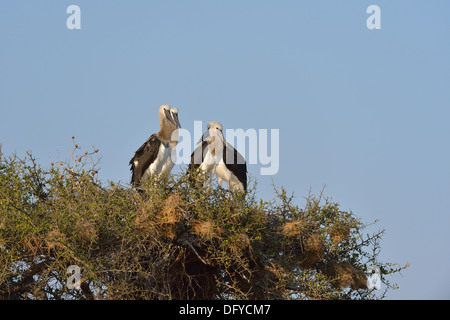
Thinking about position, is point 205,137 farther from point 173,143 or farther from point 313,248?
point 313,248

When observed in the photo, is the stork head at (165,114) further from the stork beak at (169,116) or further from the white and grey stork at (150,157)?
the white and grey stork at (150,157)

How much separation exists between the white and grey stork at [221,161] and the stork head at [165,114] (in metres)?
0.85

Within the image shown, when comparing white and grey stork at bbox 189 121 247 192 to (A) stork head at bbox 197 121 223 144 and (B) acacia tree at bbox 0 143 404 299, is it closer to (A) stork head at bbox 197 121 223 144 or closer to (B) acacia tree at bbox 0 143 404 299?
(A) stork head at bbox 197 121 223 144

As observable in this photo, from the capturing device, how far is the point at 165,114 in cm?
1276

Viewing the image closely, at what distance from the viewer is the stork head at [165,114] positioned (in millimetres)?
12648

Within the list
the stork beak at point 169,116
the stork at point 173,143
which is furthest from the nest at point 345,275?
the stork beak at point 169,116

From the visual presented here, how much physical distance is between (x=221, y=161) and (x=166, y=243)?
3.45 meters

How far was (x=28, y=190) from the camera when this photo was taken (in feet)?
31.1

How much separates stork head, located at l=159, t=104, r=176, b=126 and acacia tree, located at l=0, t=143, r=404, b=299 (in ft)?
10.8

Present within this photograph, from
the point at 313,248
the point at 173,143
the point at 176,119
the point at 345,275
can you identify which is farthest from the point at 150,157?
the point at 345,275

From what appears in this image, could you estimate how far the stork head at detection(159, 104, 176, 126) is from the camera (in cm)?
1265

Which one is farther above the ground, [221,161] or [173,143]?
[173,143]

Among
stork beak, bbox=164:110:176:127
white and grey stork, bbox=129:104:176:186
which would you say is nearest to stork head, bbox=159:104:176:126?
stork beak, bbox=164:110:176:127
